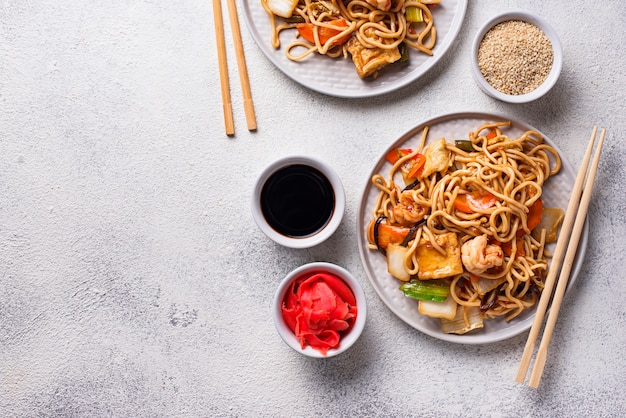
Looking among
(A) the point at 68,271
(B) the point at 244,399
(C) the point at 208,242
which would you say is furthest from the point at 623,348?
(A) the point at 68,271

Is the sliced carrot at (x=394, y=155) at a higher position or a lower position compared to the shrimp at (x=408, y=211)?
higher

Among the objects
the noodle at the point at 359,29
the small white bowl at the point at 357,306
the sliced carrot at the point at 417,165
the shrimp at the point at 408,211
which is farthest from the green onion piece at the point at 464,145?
the small white bowl at the point at 357,306

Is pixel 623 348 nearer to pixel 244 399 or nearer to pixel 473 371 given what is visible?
pixel 473 371

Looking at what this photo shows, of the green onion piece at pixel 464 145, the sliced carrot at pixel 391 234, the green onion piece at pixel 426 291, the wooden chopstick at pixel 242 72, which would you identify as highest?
the wooden chopstick at pixel 242 72

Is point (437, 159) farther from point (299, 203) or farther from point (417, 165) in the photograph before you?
point (299, 203)

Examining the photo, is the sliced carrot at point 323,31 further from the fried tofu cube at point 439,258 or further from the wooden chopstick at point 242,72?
the fried tofu cube at point 439,258

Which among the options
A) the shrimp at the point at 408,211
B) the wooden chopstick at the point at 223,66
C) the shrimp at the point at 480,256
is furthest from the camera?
the wooden chopstick at the point at 223,66

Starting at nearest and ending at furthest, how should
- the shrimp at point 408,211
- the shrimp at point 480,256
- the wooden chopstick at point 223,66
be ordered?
the shrimp at point 480,256 < the shrimp at point 408,211 < the wooden chopstick at point 223,66
